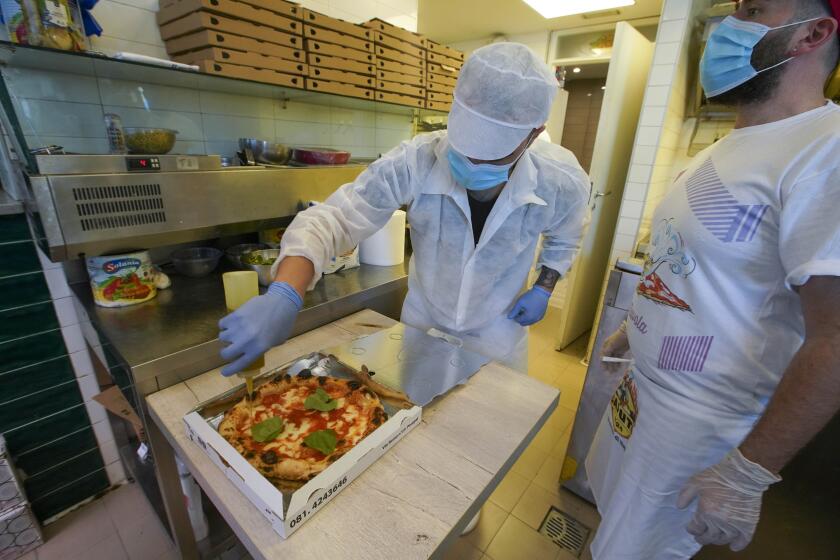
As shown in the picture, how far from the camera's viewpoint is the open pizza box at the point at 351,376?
1.95 feet

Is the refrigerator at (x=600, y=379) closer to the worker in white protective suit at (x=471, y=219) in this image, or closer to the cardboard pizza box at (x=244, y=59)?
the worker in white protective suit at (x=471, y=219)

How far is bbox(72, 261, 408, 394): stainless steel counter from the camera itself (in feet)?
2.96

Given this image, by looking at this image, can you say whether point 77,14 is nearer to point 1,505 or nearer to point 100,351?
point 100,351

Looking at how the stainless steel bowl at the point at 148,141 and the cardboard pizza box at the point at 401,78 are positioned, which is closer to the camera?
the stainless steel bowl at the point at 148,141

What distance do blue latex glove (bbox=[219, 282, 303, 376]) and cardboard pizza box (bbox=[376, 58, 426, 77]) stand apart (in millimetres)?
1449

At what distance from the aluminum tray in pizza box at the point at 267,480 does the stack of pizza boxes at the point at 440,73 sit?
72.4 inches

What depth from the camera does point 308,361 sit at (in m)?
0.97

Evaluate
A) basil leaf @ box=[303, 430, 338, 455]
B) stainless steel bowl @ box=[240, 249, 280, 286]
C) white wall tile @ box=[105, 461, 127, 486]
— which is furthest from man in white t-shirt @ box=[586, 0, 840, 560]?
white wall tile @ box=[105, 461, 127, 486]

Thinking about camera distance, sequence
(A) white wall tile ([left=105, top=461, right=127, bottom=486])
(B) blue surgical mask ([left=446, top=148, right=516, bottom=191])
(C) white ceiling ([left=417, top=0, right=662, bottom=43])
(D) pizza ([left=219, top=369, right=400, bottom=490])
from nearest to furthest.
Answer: (D) pizza ([left=219, top=369, right=400, bottom=490])
(B) blue surgical mask ([left=446, top=148, right=516, bottom=191])
(A) white wall tile ([left=105, top=461, right=127, bottom=486])
(C) white ceiling ([left=417, top=0, right=662, bottom=43])

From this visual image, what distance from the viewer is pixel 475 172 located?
97 cm

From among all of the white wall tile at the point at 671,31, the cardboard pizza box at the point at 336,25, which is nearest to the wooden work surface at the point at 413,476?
the cardboard pizza box at the point at 336,25

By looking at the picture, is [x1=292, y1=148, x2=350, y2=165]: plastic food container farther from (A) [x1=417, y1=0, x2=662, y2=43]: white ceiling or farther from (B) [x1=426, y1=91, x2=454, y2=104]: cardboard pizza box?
(A) [x1=417, y1=0, x2=662, y2=43]: white ceiling

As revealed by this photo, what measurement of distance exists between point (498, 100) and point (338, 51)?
1054 millimetres

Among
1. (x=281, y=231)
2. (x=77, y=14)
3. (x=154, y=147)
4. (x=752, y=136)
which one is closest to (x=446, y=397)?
(x=752, y=136)
